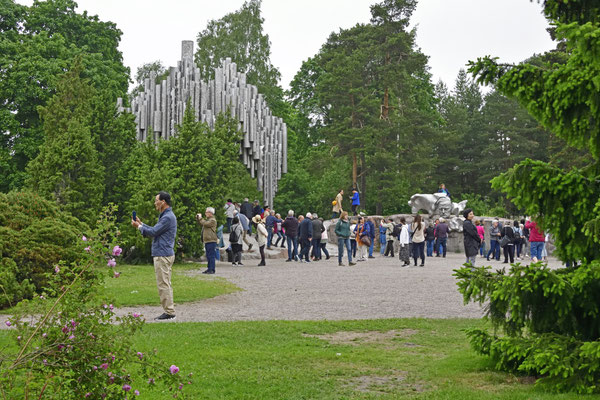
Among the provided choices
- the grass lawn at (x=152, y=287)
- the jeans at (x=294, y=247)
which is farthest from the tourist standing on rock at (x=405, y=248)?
the grass lawn at (x=152, y=287)

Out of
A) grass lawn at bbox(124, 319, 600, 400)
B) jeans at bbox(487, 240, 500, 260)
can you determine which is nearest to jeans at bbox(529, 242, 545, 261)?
jeans at bbox(487, 240, 500, 260)

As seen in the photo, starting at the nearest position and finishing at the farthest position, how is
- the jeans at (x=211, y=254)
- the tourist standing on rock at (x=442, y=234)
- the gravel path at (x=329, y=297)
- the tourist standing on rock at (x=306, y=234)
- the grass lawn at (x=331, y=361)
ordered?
the grass lawn at (x=331, y=361) < the gravel path at (x=329, y=297) < the jeans at (x=211, y=254) < the tourist standing on rock at (x=306, y=234) < the tourist standing on rock at (x=442, y=234)

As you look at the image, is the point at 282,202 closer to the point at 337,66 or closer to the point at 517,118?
the point at 337,66

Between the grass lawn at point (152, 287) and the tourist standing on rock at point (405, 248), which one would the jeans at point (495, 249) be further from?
the grass lawn at point (152, 287)

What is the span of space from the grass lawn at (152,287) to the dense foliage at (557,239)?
671cm

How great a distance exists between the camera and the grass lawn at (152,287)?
1257 cm

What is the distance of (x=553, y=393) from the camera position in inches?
225

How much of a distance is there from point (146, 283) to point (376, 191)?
33769 mm

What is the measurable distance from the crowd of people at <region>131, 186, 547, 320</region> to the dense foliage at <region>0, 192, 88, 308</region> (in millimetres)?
2026

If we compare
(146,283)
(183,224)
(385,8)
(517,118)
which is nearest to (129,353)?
(146,283)

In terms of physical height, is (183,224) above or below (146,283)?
above

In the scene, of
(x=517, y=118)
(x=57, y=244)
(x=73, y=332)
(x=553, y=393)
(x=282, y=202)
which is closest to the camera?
(x=73, y=332)

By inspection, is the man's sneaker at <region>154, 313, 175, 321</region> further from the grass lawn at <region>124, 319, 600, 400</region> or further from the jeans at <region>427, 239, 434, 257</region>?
the jeans at <region>427, 239, 434, 257</region>

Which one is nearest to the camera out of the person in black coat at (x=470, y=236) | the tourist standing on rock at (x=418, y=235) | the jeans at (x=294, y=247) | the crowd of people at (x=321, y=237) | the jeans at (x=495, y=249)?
the crowd of people at (x=321, y=237)
